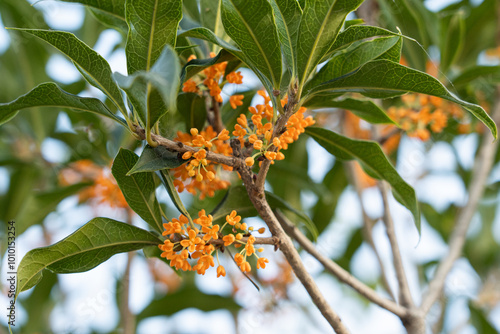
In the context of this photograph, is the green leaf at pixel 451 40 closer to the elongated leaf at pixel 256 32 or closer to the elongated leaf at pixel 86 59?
the elongated leaf at pixel 256 32

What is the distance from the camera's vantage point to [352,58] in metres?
0.91

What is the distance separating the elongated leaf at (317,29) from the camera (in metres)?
0.77

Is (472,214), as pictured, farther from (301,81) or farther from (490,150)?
(301,81)

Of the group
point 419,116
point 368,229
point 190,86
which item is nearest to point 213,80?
point 190,86

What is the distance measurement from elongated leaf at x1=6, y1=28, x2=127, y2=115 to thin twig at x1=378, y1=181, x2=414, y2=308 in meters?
0.95

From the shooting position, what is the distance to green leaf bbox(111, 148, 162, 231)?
93cm

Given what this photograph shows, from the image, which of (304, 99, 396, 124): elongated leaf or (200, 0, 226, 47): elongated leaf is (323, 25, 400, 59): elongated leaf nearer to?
(304, 99, 396, 124): elongated leaf

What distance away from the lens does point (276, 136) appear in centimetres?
85

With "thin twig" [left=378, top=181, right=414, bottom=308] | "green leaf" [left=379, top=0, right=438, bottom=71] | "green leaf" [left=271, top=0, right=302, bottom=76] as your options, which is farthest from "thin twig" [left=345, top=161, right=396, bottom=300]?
"green leaf" [left=271, top=0, right=302, bottom=76]

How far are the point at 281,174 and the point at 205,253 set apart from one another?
0.97m

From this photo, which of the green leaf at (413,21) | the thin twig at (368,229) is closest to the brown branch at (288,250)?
the thin twig at (368,229)

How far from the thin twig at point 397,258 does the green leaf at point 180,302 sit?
671 millimetres

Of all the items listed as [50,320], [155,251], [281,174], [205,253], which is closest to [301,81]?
[205,253]

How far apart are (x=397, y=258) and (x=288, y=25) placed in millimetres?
902
